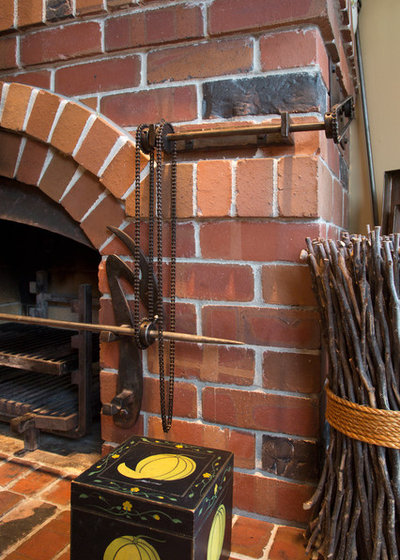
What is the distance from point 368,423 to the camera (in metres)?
0.78

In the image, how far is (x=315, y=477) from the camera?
966mm

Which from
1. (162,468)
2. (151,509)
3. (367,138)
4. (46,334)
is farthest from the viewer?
(46,334)

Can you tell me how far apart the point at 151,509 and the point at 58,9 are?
3.98 feet

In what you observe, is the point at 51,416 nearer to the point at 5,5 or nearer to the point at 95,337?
the point at 95,337

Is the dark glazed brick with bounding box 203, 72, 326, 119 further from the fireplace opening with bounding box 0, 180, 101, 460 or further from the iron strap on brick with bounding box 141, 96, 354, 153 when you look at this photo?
the fireplace opening with bounding box 0, 180, 101, 460

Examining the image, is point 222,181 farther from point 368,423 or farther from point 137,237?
point 368,423

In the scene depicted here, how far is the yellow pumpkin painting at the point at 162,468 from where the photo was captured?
78 centimetres

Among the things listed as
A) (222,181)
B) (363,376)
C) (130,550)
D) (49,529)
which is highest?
(222,181)

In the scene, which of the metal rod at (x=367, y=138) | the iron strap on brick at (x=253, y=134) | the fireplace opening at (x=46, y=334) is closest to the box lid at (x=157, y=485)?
the fireplace opening at (x=46, y=334)

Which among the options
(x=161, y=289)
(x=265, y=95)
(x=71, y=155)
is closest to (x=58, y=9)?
(x=71, y=155)

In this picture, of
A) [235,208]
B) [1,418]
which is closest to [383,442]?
[235,208]

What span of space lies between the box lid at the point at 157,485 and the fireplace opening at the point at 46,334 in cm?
53

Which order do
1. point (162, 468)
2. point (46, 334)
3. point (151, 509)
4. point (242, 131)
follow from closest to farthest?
point (151, 509)
point (162, 468)
point (242, 131)
point (46, 334)

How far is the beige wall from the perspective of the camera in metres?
1.48
